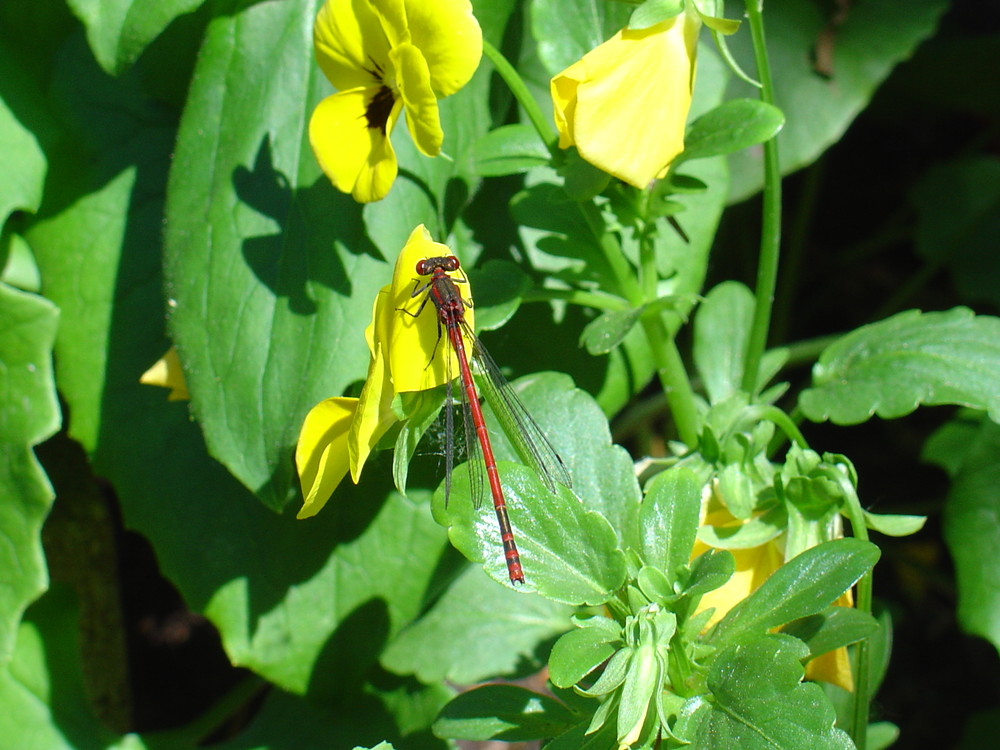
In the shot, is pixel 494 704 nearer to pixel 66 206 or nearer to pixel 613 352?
pixel 613 352

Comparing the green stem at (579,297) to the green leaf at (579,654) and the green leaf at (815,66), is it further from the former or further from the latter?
the green leaf at (815,66)

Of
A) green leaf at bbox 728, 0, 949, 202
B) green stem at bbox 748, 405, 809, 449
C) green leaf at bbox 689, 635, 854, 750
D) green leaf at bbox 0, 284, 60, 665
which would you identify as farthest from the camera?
green leaf at bbox 728, 0, 949, 202

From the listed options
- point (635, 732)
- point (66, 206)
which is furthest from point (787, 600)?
point (66, 206)

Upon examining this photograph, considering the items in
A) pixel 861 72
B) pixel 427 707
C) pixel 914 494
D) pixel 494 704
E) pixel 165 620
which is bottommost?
pixel 914 494

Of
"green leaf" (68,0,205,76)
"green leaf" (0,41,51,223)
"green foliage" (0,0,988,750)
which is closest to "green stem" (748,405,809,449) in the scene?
"green foliage" (0,0,988,750)

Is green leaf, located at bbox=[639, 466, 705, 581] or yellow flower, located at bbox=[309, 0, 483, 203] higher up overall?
yellow flower, located at bbox=[309, 0, 483, 203]

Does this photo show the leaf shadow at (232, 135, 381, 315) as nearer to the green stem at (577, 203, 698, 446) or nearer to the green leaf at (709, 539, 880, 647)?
the green stem at (577, 203, 698, 446)
